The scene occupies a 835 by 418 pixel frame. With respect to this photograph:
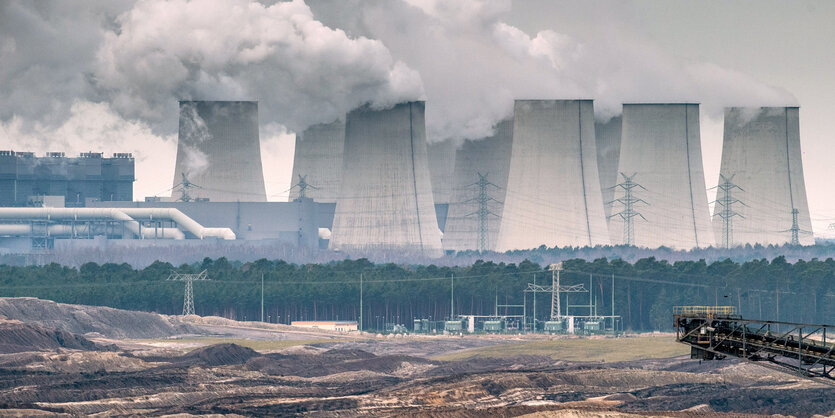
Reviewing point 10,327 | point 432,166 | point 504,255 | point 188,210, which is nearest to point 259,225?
point 188,210

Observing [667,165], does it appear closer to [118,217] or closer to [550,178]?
[550,178]

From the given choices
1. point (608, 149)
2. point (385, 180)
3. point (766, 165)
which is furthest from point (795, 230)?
point (385, 180)

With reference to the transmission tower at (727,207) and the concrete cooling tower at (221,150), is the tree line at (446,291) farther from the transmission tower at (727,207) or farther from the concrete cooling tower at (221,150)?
the transmission tower at (727,207)

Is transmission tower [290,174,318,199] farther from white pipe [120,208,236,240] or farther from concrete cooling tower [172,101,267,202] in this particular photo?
white pipe [120,208,236,240]

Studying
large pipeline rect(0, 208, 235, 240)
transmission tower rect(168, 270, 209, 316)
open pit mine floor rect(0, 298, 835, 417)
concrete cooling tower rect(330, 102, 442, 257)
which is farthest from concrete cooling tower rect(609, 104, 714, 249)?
open pit mine floor rect(0, 298, 835, 417)

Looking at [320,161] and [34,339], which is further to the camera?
[320,161]
